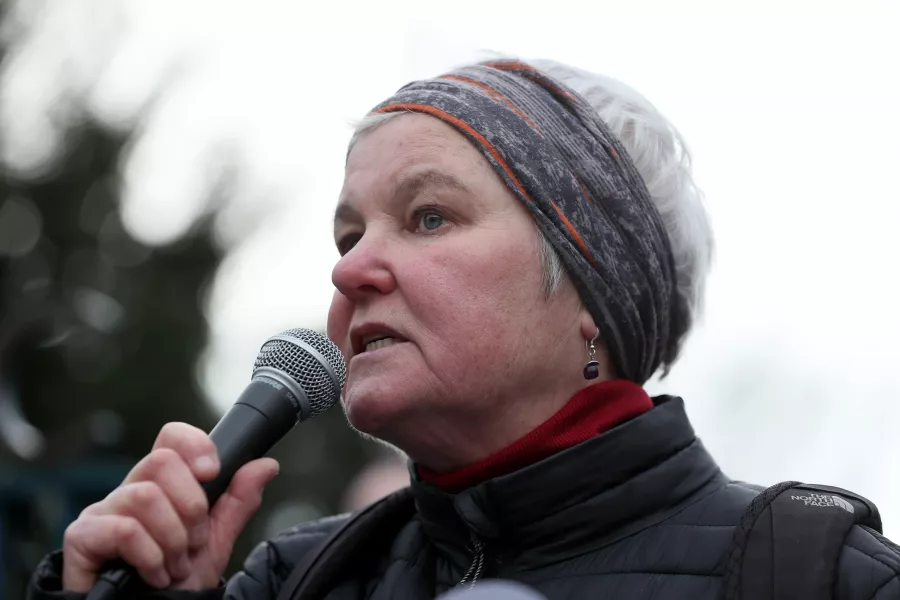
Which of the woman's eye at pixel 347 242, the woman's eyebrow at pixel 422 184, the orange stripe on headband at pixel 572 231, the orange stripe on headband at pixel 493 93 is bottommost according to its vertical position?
the woman's eye at pixel 347 242

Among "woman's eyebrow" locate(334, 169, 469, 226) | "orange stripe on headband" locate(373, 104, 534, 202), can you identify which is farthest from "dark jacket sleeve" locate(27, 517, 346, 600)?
"orange stripe on headband" locate(373, 104, 534, 202)

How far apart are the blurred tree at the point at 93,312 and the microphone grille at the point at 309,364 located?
10371 millimetres

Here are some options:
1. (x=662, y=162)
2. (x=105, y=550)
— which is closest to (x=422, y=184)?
(x=662, y=162)

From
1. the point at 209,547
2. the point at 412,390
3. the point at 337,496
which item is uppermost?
the point at 412,390

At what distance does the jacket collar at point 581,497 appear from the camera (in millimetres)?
2375

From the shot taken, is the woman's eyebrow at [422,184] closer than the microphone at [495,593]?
No

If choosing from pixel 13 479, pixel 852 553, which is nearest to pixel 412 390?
pixel 852 553

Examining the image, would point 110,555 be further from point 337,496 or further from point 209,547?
point 337,496

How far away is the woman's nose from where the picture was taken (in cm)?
254

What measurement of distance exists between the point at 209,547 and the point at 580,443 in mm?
859

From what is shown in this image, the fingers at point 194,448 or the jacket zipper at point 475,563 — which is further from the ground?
the fingers at point 194,448

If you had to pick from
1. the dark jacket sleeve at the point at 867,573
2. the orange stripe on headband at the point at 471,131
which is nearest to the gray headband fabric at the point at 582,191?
the orange stripe on headband at the point at 471,131

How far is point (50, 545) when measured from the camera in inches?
337

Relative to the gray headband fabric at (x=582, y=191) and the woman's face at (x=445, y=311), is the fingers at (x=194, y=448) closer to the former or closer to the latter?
the woman's face at (x=445, y=311)
